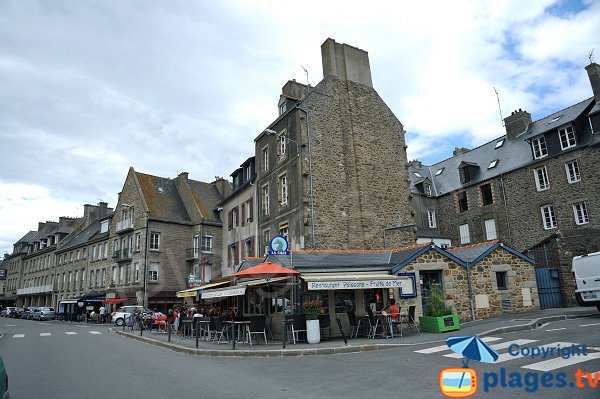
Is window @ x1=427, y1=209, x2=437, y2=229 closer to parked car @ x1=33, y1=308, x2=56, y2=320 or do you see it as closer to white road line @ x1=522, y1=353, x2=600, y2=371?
white road line @ x1=522, y1=353, x2=600, y2=371

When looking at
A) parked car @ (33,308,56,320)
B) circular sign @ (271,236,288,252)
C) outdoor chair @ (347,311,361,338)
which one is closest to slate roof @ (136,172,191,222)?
parked car @ (33,308,56,320)

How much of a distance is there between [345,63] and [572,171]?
13.8 m

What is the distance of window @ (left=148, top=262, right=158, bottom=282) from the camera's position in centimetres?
3284

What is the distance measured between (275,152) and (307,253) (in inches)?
317

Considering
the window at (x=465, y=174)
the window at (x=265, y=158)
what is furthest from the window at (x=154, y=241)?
the window at (x=465, y=174)

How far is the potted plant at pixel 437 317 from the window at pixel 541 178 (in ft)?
49.5

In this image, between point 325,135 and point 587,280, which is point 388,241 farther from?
point 587,280

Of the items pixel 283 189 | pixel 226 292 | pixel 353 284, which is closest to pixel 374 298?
pixel 353 284

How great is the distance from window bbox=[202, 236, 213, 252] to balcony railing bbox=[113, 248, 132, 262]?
5854 mm

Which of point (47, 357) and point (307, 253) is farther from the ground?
point (307, 253)

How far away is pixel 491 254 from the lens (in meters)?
16.6

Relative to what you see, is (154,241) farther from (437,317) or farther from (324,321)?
(437,317)

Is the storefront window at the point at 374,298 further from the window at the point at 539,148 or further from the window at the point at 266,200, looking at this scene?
the window at the point at 539,148

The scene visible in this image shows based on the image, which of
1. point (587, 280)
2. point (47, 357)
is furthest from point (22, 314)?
point (587, 280)
